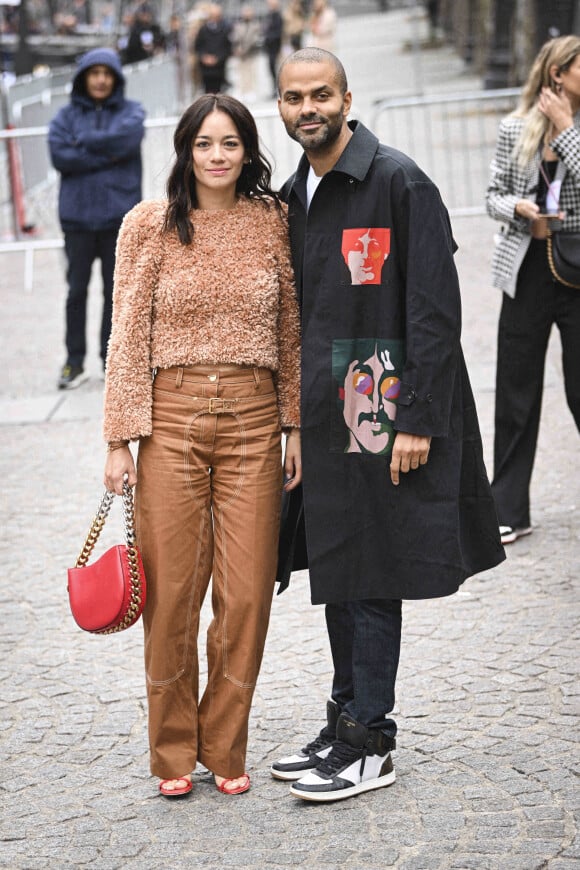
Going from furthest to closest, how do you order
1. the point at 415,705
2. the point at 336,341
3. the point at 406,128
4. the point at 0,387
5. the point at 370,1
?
1. the point at 370,1
2. the point at 406,128
3. the point at 0,387
4. the point at 415,705
5. the point at 336,341

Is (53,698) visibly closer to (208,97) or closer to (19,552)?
(19,552)

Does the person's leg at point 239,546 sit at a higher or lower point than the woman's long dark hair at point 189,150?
lower

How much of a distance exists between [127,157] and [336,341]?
5.33 meters

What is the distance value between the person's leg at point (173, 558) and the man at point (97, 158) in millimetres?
4787

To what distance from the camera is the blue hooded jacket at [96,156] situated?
860 cm

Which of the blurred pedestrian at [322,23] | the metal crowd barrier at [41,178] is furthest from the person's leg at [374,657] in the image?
the blurred pedestrian at [322,23]

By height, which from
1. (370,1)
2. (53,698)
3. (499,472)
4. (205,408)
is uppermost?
(370,1)

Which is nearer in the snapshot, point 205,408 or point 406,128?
point 205,408

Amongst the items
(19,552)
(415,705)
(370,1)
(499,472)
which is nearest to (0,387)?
(19,552)

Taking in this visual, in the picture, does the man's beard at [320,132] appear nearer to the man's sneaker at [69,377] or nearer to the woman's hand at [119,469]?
the woman's hand at [119,469]

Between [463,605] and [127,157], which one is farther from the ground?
[127,157]

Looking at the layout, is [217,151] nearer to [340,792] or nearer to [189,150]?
[189,150]

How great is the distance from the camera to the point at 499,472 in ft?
19.8

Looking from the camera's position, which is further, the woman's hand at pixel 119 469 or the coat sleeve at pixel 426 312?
the woman's hand at pixel 119 469
